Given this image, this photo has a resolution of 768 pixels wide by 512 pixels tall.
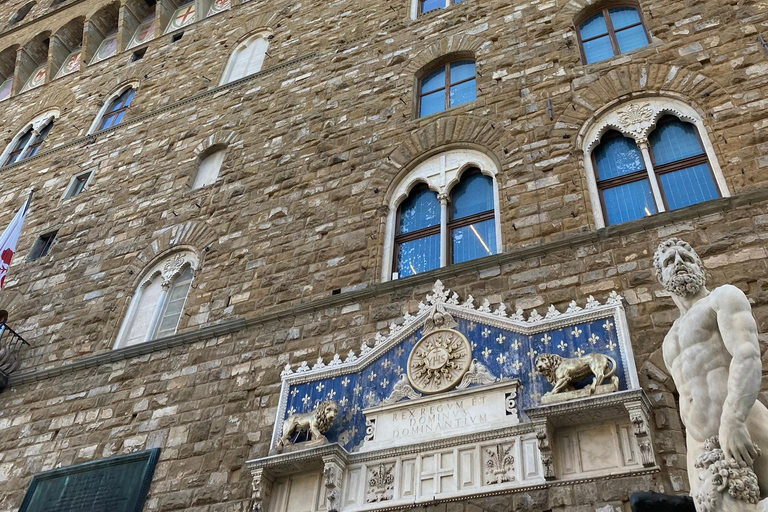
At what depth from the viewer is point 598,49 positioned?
26.1ft

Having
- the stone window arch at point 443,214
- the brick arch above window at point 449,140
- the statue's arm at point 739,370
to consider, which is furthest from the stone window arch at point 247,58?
the statue's arm at point 739,370

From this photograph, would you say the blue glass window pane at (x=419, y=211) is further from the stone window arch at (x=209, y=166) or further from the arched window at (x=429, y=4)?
the arched window at (x=429, y=4)

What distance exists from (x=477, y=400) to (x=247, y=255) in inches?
148

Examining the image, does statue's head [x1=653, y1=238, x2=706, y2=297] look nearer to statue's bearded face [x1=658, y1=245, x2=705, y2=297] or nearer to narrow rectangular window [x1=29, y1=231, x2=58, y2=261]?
statue's bearded face [x1=658, y1=245, x2=705, y2=297]

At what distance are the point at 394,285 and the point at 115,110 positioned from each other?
8.78 meters

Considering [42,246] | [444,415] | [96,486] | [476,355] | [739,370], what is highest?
[42,246]

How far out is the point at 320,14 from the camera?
11.5 meters

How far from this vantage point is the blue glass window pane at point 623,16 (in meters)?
8.11

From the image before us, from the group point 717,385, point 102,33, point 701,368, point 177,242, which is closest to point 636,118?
point 701,368

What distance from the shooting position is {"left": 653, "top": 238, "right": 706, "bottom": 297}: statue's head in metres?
3.57

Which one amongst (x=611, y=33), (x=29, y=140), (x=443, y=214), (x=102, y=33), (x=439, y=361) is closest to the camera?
(x=439, y=361)

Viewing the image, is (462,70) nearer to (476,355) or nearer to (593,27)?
(593,27)

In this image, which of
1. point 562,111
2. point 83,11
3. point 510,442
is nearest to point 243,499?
point 510,442

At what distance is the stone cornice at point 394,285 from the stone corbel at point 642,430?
5.98ft
